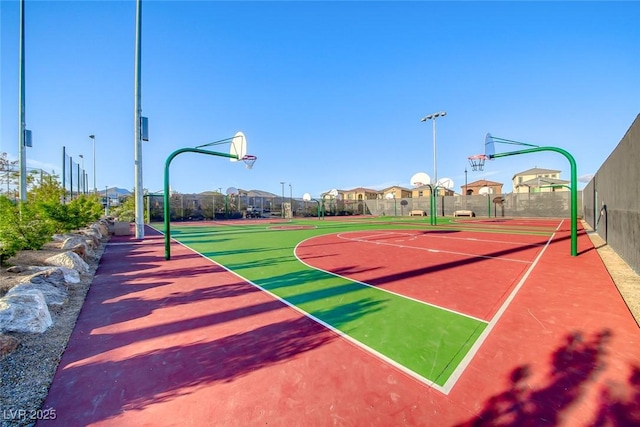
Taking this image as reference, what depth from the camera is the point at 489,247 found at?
10.3 metres

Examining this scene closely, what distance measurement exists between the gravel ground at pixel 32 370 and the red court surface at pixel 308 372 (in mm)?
104

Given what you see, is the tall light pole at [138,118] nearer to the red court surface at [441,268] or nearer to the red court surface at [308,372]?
the red court surface at [441,268]

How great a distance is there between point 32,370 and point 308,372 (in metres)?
2.85

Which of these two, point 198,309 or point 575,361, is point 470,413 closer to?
point 575,361

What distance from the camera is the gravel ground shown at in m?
2.30

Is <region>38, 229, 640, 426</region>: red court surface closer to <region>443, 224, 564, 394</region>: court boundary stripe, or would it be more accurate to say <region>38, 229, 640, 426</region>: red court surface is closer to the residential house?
<region>443, 224, 564, 394</region>: court boundary stripe

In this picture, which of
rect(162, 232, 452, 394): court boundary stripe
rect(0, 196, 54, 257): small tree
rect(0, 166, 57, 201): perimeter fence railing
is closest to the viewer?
rect(162, 232, 452, 394): court boundary stripe

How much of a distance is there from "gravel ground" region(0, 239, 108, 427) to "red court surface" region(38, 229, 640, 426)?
0.10m

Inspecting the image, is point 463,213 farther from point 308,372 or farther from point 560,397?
point 308,372

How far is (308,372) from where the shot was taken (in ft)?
9.20

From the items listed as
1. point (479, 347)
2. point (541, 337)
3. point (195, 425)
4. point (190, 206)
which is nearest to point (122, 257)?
point (195, 425)

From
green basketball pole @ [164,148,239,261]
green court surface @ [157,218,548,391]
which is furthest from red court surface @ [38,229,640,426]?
green basketball pole @ [164,148,239,261]

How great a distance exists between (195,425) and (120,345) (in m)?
1.97

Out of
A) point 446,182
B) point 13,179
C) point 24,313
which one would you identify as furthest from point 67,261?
point 446,182
